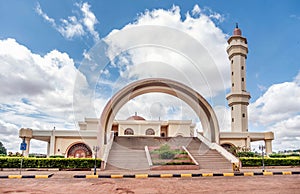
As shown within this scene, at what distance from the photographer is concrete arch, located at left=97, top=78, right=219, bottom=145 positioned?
2075 cm

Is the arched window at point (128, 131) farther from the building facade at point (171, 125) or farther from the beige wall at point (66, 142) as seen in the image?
the beige wall at point (66, 142)

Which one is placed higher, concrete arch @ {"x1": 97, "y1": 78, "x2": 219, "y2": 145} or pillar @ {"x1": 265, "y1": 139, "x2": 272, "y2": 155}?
concrete arch @ {"x1": 97, "y1": 78, "x2": 219, "y2": 145}

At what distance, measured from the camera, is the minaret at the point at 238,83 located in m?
29.7

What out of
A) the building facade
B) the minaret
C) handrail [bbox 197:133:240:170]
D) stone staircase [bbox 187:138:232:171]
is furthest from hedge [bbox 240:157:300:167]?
the minaret

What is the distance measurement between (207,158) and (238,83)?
589 inches

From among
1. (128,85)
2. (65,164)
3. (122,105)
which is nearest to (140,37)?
(128,85)

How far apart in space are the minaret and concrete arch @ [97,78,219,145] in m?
8.31

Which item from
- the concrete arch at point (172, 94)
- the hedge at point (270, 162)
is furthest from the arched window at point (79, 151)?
the hedge at point (270, 162)

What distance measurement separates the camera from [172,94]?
75.9 feet

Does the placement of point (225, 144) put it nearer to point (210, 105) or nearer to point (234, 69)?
point (210, 105)

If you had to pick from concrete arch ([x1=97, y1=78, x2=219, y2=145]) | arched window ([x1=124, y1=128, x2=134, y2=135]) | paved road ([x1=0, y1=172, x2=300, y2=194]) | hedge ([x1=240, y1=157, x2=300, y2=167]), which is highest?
concrete arch ([x1=97, y1=78, x2=219, y2=145])

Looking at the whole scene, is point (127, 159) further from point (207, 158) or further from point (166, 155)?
point (207, 158)

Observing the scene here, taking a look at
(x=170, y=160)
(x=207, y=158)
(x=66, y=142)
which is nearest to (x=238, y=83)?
(x=207, y=158)

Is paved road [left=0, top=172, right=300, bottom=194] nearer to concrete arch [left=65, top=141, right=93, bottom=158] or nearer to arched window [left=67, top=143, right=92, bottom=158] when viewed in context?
concrete arch [left=65, top=141, right=93, bottom=158]
